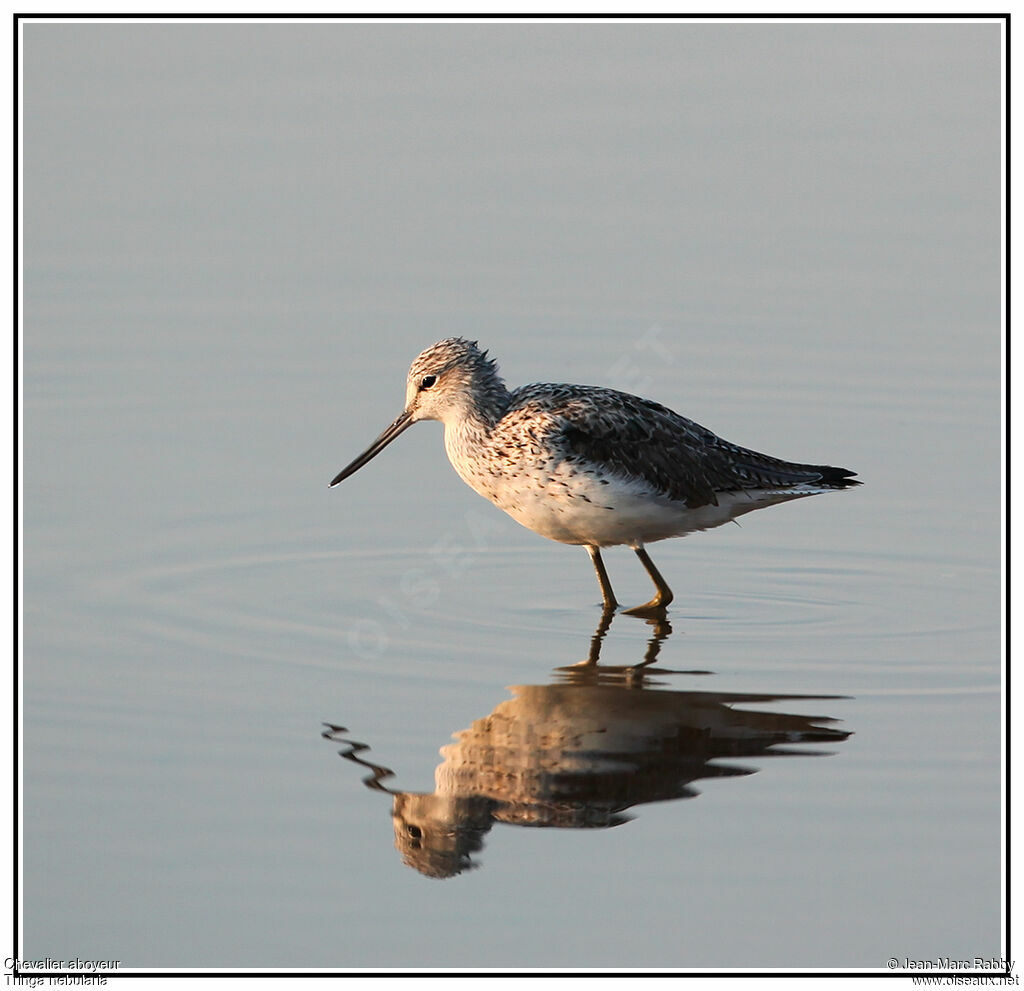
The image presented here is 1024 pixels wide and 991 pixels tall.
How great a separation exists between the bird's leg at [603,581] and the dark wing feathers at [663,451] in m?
0.68

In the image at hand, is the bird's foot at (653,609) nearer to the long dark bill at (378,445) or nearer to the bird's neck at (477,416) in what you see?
the bird's neck at (477,416)

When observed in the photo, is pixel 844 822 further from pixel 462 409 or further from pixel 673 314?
pixel 673 314

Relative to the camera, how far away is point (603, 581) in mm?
11789

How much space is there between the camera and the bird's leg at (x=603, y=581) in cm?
1170

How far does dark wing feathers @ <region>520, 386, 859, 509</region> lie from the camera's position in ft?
37.1

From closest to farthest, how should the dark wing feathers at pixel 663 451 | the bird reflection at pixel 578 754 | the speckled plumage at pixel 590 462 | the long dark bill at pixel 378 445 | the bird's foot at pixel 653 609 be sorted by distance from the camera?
the bird reflection at pixel 578 754
the speckled plumage at pixel 590 462
the dark wing feathers at pixel 663 451
the bird's foot at pixel 653 609
the long dark bill at pixel 378 445

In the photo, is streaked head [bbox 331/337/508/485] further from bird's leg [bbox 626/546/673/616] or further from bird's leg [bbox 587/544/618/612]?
bird's leg [bbox 626/546/673/616]

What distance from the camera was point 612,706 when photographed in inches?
384

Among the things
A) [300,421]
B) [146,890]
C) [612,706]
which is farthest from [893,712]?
[300,421]

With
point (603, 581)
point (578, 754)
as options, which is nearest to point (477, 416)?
point (603, 581)

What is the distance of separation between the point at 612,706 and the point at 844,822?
1831 millimetres

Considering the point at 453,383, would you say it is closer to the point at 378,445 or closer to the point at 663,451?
the point at 378,445

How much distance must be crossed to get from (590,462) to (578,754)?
8.80ft

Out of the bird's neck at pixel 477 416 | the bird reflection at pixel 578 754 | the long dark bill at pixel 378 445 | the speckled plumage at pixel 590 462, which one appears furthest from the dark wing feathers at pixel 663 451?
the bird reflection at pixel 578 754
